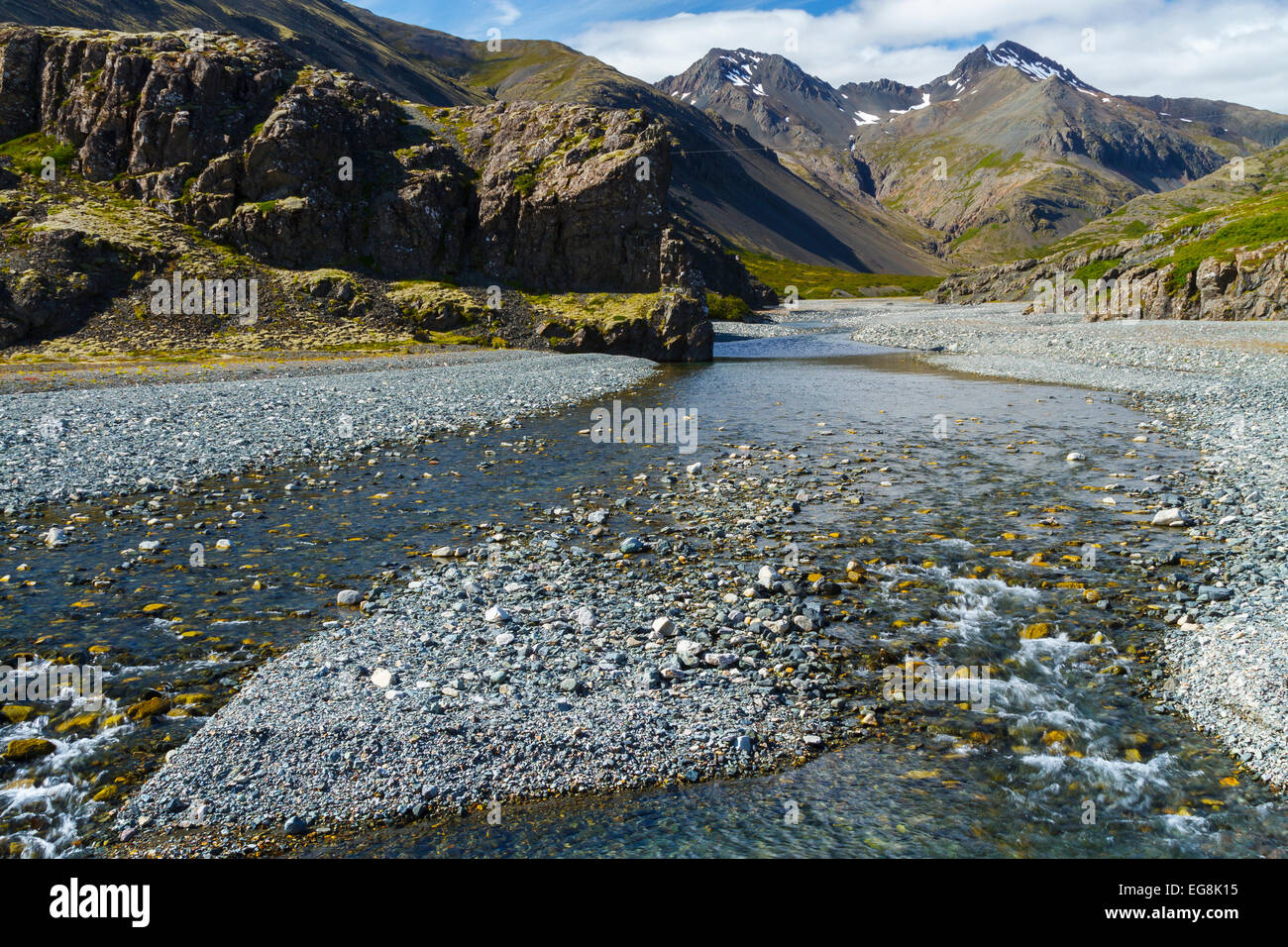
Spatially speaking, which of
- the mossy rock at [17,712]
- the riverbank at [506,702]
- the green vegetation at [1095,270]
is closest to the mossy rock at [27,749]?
the mossy rock at [17,712]

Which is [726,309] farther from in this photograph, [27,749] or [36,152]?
[27,749]

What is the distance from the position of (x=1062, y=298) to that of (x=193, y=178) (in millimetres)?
129337

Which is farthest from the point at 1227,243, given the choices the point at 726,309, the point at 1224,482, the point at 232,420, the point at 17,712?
the point at 17,712

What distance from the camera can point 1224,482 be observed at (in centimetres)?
1922

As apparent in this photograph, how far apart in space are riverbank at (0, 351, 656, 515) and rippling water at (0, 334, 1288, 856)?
237 cm

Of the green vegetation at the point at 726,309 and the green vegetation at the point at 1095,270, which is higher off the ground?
the green vegetation at the point at 1095,270

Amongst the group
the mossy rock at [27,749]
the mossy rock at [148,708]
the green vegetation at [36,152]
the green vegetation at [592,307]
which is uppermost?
the green vegetation at [36,152]

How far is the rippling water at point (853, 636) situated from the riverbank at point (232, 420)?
237 centimetres

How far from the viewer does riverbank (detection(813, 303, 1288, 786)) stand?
30.2 feet

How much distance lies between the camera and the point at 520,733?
870cm

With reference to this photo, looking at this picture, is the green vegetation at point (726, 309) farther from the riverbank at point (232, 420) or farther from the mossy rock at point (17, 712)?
the mossy rock at point (17, 712)

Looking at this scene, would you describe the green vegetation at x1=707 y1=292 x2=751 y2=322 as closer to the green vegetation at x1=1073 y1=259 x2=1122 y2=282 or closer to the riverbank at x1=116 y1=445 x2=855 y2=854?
the green vegetation at x1=1073 y1=259 x2=1122 y2=282

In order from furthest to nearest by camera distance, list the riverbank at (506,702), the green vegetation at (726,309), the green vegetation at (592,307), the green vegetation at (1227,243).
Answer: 1. the green vegetation at (726,309)
2. the green vegetation at (1227,243)
3. the green vegetation at (592,307)
4. the riverbank at (506,702)

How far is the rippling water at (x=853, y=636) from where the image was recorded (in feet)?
23.9
